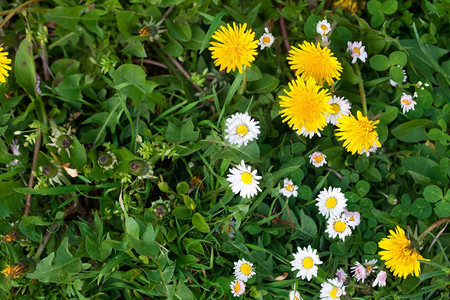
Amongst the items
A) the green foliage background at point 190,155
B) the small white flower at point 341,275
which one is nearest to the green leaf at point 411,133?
the green foliage background at point 190,155

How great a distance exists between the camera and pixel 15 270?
1.79 metres

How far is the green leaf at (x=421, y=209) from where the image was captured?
192 centimetres

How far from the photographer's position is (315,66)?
5.85ft

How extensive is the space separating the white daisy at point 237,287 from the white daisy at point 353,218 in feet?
1.78

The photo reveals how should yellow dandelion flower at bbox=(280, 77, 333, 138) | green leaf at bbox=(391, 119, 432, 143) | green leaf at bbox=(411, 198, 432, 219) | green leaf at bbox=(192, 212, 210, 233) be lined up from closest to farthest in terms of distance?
1. yellow dandelion flower at bbox=(280, 77, 333, 138)
2. green leaf at bbox=(192, 212, 210, 233)
3. green leaf at bbox=(411, 198, 432, 219)
4. green leaf at bbox=(391, 119, 432, 143)

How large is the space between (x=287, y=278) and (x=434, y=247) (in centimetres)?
69

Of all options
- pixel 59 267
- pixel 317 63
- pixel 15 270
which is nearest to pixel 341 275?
pixel 317 63

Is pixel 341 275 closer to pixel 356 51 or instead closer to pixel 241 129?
pixel 241 129

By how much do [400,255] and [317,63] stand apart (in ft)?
2.86

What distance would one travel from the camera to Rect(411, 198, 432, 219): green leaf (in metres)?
1.92

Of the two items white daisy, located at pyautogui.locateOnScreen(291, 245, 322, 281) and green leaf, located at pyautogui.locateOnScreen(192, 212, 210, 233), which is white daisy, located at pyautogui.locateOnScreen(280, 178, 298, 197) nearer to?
white daisy, located at pyautogui.locateOnScreen(291, 245, 322, 281)

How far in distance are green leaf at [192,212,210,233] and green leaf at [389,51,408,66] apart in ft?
3.69

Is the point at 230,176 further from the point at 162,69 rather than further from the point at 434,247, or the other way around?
the point at 434,247

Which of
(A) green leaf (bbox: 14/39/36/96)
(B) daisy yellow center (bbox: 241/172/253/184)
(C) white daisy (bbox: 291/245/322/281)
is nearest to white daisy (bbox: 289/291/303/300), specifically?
(C) white daisy (bbox: 291/245/322/281)
